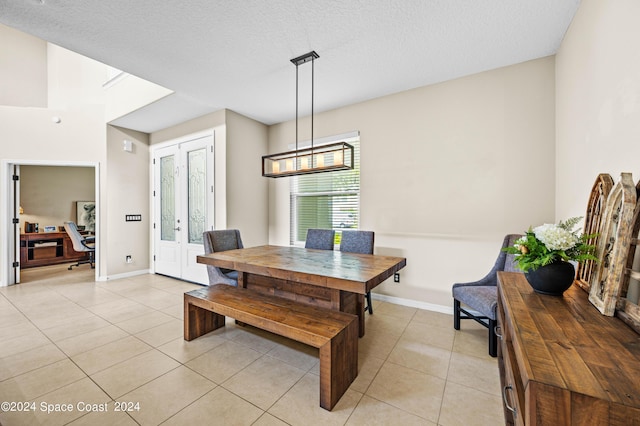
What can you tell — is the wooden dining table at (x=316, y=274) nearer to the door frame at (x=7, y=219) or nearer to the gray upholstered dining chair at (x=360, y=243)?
the gray upholstered dining chair at (x=360, y=243)

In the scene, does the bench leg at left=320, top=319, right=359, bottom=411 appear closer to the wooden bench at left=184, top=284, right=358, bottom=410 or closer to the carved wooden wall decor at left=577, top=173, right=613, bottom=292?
the wooden bench at left=184, top=284, right=358, bottom=410

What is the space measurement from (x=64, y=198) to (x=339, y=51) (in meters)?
7.88

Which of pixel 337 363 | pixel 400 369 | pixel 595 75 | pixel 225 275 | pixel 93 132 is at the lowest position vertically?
pixel 400 369

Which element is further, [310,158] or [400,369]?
[310,158]

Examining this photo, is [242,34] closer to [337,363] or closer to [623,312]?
[337,363]

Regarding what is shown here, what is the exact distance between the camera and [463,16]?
6.98 feet

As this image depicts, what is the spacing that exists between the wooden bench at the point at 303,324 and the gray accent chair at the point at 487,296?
3.95 ft

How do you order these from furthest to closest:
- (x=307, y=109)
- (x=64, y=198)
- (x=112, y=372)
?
(x=64, y=198)
(x=307, y=109)
(x=112, y=372)

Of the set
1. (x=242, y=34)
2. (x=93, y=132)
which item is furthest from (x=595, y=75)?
(x=93, y=132)

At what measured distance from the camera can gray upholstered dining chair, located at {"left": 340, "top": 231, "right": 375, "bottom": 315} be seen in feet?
10.3

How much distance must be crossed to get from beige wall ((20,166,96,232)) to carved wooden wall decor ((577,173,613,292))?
9415 mm

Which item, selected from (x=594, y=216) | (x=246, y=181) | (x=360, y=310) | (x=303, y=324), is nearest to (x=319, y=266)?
(x=303, y=324)

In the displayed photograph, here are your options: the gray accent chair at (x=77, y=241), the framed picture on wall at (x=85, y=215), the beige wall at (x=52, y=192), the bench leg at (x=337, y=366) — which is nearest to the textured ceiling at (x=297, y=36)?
the bench leg at (x=337, y=366)

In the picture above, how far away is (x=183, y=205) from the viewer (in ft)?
15.0
